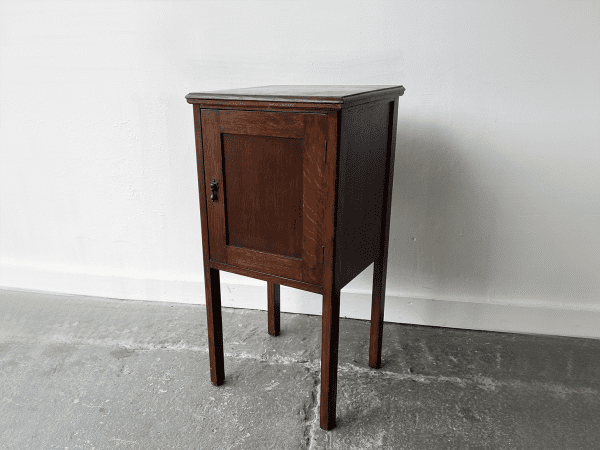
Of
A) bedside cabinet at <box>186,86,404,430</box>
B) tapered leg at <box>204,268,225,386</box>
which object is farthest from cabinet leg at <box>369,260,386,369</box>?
tapered leg at <box>204,268,225,386</box>

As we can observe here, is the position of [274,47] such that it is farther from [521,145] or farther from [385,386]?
[385,386]

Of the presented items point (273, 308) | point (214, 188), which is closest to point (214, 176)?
point (214, 188)

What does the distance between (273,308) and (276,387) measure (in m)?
0.39

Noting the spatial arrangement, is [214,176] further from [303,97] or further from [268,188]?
[303,97]

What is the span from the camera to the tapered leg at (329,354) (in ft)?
4.81

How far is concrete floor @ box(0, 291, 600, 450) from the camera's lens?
5.10 feet

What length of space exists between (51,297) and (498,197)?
2.26 m

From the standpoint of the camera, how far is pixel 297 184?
1.42 metres

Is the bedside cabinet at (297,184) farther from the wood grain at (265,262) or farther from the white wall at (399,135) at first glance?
the white wall at (399,135)

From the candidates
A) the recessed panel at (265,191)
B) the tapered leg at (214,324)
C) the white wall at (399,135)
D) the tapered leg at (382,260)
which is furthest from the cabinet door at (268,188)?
the white wall at (399,135)

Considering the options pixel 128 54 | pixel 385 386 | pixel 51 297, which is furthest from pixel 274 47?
pixel 51 297

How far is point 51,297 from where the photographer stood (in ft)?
8.45

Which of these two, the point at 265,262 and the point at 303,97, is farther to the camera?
the point at 265,262

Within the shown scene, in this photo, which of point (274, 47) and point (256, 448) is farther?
point (274, 47)
